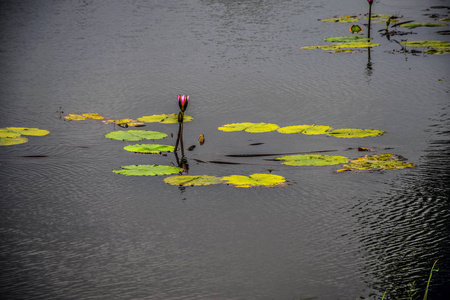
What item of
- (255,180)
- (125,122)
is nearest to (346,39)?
(125,122)

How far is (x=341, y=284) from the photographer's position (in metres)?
2.86

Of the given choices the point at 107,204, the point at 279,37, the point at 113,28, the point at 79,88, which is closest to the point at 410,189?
the point at 107,204

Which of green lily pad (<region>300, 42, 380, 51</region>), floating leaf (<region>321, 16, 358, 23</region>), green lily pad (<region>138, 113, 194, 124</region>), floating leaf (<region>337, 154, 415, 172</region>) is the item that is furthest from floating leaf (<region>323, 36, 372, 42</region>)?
floating leaf (<region>337, 154, 415, 172</region>)

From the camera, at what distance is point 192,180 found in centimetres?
411

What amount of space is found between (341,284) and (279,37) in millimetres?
6239

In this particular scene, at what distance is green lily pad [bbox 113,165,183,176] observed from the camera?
4188 mm

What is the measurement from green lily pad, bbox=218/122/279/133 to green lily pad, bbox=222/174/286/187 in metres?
0.95

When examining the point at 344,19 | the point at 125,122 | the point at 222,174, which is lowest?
the point at 222,174

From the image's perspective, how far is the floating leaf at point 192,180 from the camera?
4074mm

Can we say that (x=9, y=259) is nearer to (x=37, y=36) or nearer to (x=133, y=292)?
(x=133, y=292)

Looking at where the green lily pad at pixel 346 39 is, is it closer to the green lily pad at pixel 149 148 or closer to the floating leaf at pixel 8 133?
the green lily pad at pixel 149 148

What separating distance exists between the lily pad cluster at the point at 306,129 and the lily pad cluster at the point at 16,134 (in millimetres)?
1365

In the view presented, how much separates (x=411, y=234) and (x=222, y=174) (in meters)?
1.37

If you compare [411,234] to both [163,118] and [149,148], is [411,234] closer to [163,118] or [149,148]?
[149,148]
